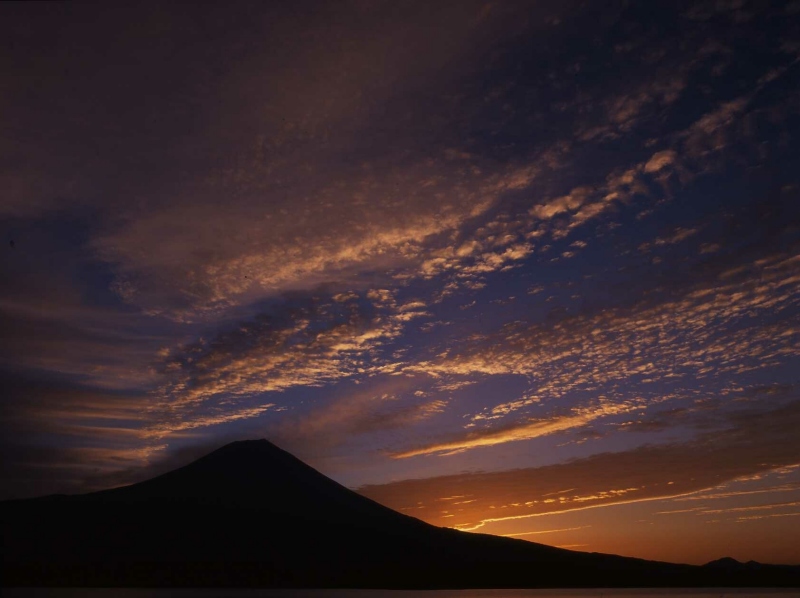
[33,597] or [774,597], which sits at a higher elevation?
[33,597]

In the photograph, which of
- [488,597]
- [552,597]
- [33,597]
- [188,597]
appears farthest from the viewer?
[552,597]

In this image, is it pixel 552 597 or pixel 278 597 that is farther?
pixel 552 597

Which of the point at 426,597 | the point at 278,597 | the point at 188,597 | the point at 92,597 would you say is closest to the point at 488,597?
the point at 426,597

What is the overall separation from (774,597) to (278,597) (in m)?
153

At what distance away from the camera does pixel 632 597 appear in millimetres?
178750

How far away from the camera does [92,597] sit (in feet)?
403

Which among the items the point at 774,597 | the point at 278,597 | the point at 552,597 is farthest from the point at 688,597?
the point at 278,597

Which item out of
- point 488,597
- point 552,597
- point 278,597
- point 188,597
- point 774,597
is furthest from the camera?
point 774,597

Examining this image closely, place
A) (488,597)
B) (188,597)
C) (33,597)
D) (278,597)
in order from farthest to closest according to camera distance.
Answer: (488,597)
(278,597)
(188,597)
(33,597)

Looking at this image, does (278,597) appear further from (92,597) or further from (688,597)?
(688,597)

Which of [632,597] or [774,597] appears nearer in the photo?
[632,597]

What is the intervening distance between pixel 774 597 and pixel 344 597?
13794 cm

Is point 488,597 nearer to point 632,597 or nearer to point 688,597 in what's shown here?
point 632,597

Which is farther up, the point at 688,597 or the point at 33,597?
the point at 33,597
